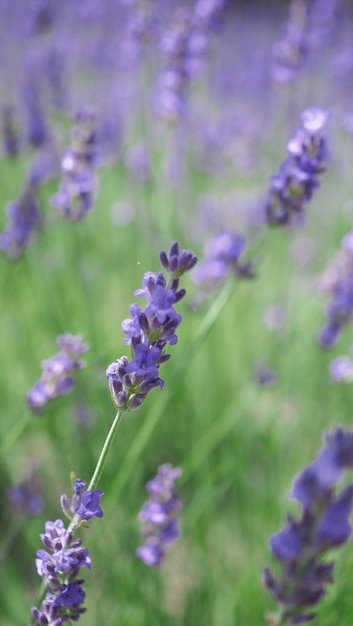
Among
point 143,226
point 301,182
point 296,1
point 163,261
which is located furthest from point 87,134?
A: point 143,226

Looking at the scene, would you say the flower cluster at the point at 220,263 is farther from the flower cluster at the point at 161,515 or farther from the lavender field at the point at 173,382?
the flower cluster at the point at 161,515

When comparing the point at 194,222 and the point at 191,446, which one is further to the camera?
the point at 194,222

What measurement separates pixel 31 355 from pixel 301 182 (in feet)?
5.08

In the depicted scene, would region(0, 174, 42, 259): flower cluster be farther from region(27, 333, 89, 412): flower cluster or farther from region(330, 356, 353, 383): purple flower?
region(330, 356, 353, 383): purple flower

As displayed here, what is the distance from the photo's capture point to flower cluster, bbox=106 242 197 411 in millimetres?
808

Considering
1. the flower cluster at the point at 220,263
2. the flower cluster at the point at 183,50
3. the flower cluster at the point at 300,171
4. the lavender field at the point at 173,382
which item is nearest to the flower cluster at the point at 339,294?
the lavender field at the point at 173,382

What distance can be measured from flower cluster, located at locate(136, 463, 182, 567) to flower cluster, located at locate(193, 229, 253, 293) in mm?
494

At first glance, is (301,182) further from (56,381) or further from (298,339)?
(298,339)

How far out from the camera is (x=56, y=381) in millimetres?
1382

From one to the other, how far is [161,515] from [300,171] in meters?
0.74

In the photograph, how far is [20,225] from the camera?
6.40ft

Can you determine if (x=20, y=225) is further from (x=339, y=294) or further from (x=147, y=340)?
(x=147, y=340)

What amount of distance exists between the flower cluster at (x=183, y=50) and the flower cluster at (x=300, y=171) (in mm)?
785

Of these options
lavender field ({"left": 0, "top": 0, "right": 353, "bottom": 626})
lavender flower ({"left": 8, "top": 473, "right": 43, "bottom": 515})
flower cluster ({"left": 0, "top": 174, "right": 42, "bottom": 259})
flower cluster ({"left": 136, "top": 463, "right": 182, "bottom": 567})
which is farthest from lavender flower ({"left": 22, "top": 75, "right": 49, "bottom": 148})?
flower cluster ({"left": 136, "top": 463, "right": 182, "bottom": 567})
